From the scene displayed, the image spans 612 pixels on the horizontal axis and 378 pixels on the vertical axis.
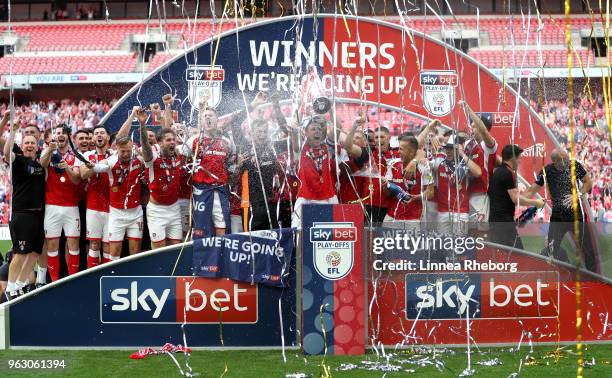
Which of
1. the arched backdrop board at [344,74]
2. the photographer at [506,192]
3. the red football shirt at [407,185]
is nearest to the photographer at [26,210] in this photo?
the arched backdrop board at [344,74]

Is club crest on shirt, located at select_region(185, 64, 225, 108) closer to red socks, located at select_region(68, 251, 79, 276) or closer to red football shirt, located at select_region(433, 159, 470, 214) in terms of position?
red socks, located at select_region(68, 251, 79, 276)

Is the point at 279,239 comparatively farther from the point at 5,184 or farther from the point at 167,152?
the point at 5,184

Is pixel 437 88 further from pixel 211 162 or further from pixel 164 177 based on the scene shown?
pixel 164 177

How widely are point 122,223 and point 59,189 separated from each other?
26.4 inches

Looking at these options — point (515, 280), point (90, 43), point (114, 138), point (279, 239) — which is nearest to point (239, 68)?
point (114, 138)

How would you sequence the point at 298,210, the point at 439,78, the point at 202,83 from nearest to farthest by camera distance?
the point at 298,210 < the point at 202,83 < the point at 439,78

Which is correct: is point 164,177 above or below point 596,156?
below

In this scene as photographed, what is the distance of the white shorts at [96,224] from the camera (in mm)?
7609

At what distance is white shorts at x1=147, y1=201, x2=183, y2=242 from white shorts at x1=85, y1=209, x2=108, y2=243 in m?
0.45

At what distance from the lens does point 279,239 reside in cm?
627

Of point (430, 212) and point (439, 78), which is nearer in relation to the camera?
point (430, 212)

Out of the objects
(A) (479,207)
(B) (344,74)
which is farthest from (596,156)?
(A) (479,207)

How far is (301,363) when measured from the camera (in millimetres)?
5789

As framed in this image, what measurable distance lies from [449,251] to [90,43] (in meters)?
29.4
